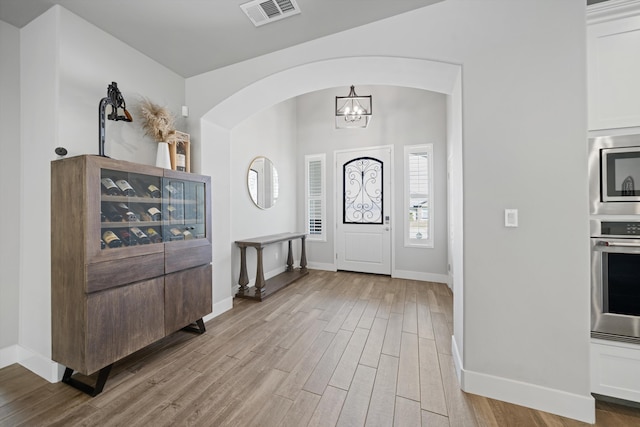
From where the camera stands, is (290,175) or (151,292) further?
(290,175)

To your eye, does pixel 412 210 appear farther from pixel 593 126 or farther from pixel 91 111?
pixel 91 111

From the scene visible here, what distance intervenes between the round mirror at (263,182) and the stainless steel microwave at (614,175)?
3.76 m

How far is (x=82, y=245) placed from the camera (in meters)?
1.68

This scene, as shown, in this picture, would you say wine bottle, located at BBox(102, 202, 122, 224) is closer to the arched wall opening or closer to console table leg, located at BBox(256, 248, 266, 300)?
the arched wall opening

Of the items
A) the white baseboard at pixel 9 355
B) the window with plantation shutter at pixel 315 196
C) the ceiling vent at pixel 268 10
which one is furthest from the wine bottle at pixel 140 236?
the window with plantation shutter at pixel 315 196

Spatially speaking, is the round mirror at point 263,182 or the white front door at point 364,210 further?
the white front door at point 364,210

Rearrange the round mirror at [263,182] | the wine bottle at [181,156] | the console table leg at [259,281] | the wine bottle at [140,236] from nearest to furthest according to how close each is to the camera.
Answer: the wine bottle at [140,236], the wine bottle at [181,156], the console table leg at [259,281], the round mirror at [263,182]

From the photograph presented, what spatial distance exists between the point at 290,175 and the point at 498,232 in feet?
13.4

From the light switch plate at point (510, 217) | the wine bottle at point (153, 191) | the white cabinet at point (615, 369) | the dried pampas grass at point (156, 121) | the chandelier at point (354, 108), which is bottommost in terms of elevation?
the white cabinet at point (615, 369)

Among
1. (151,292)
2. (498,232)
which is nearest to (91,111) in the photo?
(151,292)

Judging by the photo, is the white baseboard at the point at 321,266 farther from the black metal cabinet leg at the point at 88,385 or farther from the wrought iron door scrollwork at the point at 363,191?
the black metal cabinet leg at the point at 88,385

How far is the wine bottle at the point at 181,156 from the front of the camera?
2.59 m

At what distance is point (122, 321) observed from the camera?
73.2 inches

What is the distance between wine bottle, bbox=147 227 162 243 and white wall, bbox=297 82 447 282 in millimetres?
3387
